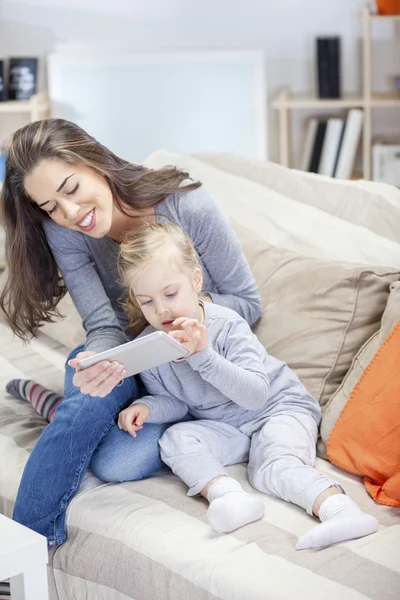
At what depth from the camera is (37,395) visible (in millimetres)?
1814

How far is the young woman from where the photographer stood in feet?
4.71

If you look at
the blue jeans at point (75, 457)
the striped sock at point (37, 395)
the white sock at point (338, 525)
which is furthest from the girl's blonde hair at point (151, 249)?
the white sock at point (338, 525)

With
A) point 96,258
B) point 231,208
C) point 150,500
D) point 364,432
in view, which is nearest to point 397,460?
point 364,432

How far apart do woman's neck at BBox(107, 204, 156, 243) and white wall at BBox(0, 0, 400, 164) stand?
223 cm

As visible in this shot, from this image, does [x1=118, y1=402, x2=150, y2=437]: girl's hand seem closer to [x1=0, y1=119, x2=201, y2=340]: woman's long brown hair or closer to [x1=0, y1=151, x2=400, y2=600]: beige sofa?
[x1=0, y1=151, x2=400, y2=600]: beige sofa

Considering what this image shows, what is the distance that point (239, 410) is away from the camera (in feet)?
5.03

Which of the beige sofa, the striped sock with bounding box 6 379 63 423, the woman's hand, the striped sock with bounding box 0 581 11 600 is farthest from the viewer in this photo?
the striped sock with bounding box 6 379 63 423

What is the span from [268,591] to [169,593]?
0.59 ft

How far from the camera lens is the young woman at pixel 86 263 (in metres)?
1.44

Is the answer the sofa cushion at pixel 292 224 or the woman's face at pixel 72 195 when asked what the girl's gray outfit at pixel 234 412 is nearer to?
the woman's face at pixel 72 195

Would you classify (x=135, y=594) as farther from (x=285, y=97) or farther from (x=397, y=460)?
(x=285, y=97)

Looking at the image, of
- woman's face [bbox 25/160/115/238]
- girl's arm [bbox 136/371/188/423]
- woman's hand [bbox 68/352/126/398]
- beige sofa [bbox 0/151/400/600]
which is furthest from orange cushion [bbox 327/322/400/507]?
woman's face [bbox 25/160/115/238]

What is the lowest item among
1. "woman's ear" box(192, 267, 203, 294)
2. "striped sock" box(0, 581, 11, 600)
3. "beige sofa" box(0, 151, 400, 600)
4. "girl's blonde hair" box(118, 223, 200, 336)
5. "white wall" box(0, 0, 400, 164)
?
"striped sock" box(0, 581, 11, 600)

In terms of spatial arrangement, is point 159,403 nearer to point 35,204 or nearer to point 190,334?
point 190,334
